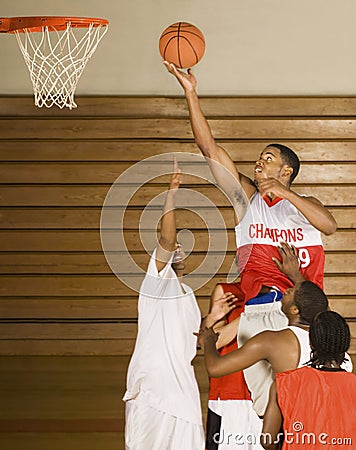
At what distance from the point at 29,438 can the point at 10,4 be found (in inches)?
195

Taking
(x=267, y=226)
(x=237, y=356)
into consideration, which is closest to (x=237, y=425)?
(x=237, y=356)

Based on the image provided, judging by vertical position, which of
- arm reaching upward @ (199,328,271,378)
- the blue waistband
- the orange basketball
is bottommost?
arm reaching upward @ (199,328,271,378)

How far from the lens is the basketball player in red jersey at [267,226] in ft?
16.6

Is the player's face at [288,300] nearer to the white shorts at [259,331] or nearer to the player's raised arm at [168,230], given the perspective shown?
the white shorts at [259,331]

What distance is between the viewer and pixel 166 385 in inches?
193

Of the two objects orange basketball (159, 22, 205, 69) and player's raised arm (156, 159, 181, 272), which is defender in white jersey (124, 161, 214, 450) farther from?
orange basketball (159, 22, 205, 69)

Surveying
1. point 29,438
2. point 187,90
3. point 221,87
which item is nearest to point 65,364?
point 29,438

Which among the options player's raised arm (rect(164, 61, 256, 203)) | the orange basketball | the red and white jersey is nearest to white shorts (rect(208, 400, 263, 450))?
the red and white jersey

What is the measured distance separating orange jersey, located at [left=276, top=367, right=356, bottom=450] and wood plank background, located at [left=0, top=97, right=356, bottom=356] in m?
4.83

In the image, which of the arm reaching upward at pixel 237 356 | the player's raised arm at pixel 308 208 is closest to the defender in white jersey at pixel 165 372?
the arm reaching upward at pixel 237 356

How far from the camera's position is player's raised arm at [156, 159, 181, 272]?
4902 mm

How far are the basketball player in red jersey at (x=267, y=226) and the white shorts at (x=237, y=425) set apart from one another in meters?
0.13

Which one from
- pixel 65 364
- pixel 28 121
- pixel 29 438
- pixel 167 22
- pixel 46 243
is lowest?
pixel 29 438

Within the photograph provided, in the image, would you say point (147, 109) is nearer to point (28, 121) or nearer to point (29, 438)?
point (28, 121)
